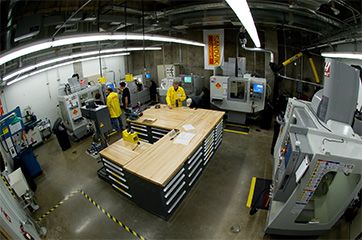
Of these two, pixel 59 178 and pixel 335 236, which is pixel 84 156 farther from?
pixel 335 236

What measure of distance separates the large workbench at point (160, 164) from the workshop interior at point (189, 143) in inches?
1.0

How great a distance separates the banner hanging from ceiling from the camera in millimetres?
7392

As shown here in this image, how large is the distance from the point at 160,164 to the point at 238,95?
464 cm

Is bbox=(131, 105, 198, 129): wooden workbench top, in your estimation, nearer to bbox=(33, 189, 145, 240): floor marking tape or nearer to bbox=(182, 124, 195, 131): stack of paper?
bbox=(182, 124, 195, 131): stack of paper

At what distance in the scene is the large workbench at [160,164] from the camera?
9.45ft

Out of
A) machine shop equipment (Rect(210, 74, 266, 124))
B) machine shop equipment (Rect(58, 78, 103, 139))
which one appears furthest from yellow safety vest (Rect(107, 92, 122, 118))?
machine shop equipment (Rect(210, 74, 266, 124))

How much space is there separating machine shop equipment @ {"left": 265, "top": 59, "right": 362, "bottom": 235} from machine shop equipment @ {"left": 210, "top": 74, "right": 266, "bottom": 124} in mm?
3215

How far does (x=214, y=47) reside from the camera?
25.0 feet

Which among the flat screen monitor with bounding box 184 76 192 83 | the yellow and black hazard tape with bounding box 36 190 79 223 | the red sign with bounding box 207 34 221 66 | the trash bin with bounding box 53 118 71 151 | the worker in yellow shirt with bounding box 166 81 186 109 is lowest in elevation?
the yellow and black hazard tape with bounding box 36 190 79 223

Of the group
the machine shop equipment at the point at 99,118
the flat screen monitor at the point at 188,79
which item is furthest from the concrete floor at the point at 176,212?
the flat screen monitor at the point at 188,79

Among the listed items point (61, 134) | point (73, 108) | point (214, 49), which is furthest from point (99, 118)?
point (214, 49)

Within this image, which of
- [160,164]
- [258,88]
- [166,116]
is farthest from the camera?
[258,88]

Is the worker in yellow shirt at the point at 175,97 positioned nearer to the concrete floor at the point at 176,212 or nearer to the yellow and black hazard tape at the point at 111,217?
the concrete floor at the point at 176,212

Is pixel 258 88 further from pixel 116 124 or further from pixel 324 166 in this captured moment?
pixel 116 124
